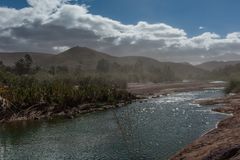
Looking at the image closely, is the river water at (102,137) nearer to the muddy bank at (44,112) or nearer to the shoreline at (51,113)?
the shoreline at (51,113)

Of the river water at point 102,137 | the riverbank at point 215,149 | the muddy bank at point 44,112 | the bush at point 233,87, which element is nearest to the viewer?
the riverbank at point 215,149

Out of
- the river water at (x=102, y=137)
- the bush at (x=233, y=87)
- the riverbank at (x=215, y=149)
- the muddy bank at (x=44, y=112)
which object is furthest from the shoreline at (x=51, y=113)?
the bush at (x=233, y=87)

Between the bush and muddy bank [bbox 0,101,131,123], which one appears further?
the bush

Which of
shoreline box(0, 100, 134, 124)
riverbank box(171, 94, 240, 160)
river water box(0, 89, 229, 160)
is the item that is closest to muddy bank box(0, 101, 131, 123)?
shoreline box(0, 100, 134, 124)

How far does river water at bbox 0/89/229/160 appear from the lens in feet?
173

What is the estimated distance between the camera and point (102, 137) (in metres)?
65.9

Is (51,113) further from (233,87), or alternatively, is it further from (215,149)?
(233,87)

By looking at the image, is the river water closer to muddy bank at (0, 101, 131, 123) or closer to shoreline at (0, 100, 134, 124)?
shoreline at (0, 100, 134, 124)

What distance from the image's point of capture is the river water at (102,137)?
52.8 meters

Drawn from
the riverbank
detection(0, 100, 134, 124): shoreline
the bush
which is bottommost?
detection(0, 100, 134, 124): shoreline

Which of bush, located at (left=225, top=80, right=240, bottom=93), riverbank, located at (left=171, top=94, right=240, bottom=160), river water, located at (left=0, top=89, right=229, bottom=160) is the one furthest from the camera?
bush, located at (left=225, top=80, right=240, bottom=93)

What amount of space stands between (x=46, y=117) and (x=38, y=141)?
3599cm

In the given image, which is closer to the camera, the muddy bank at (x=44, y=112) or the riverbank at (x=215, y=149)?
the riverbank at (x=215, y=149)

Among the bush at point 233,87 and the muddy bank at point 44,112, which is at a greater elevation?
the bush at point 233,87
